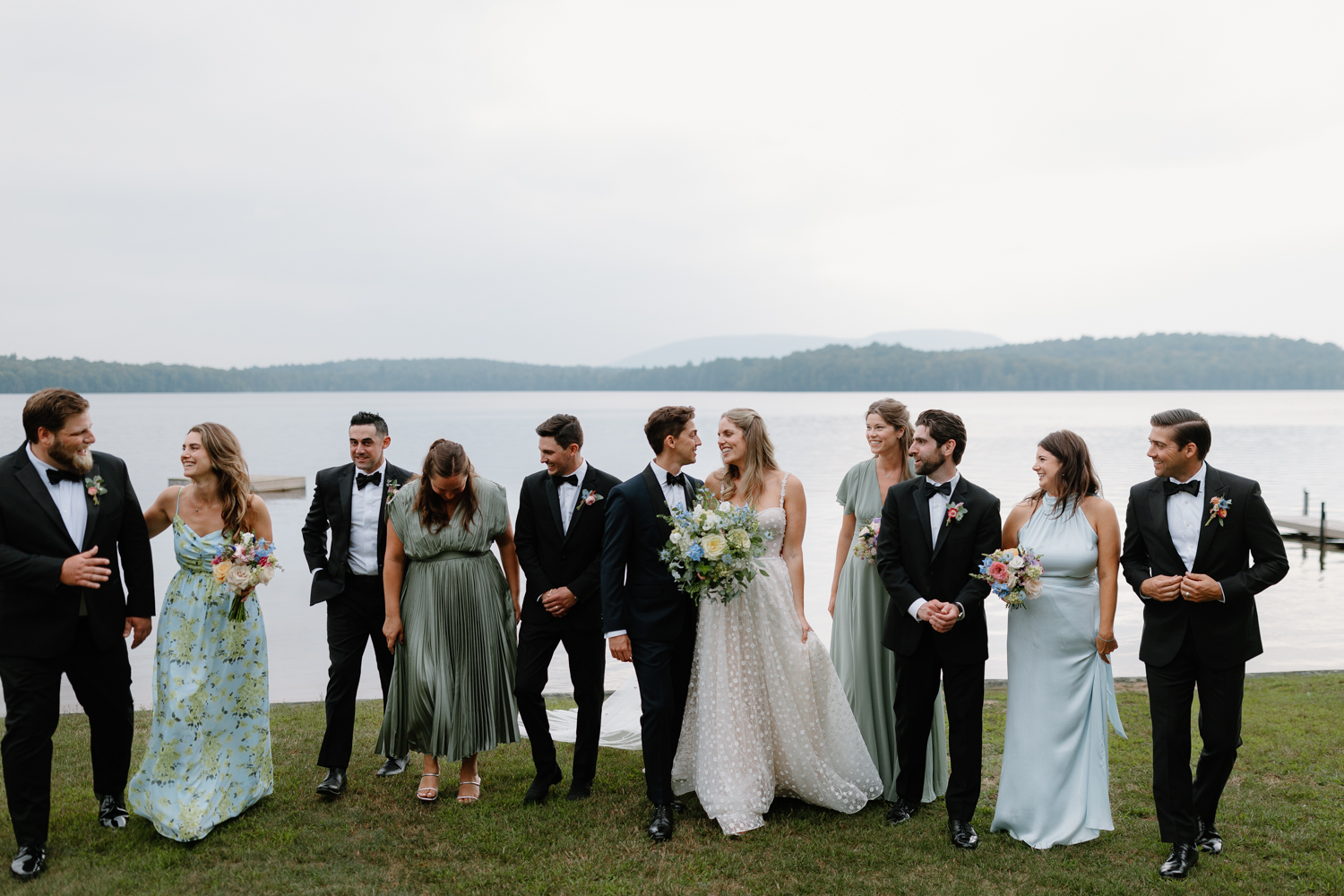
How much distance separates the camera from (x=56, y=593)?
500 centimetres

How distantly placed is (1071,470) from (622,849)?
308 cm

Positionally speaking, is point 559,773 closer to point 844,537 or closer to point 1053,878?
point 844,537

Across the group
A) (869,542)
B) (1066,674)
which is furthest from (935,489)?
(1066,674)

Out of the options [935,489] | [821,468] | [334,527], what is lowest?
[821,468]

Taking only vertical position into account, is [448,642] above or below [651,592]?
below

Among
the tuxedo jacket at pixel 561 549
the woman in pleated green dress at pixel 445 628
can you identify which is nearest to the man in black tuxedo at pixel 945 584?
the tuxedo jacket at pixel 561 549

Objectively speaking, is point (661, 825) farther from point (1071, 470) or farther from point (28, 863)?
point (28, 863)

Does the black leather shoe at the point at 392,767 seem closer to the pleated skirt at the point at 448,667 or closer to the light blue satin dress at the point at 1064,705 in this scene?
the pleated skirt at the point at 448,667

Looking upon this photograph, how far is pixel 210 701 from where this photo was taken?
5.34 metres

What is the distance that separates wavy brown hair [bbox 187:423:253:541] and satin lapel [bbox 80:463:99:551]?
54 centimetres

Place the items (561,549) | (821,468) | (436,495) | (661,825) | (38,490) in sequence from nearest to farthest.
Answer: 1. (38,490)
2. (661,825)
3. (436,495)
4. (561,549)
5. (821,468)

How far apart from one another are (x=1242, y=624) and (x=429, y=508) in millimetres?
4325

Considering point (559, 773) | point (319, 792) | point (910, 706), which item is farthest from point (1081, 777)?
point (319, 792)

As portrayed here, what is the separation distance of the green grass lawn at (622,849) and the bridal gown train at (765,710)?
0.64 ft
